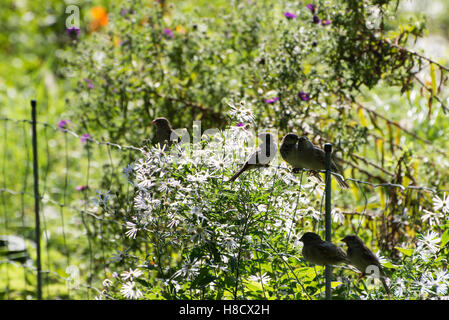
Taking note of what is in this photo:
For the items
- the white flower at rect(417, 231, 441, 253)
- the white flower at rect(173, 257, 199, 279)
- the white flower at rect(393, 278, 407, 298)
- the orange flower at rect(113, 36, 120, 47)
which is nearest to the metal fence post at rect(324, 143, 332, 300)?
the white flower at rect(393, 278, 407, 298)

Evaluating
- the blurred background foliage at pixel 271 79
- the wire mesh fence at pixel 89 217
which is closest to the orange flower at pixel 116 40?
the blurred background foliage at pixel 271 79

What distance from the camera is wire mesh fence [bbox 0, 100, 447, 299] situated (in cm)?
268

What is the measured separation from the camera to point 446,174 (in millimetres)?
3971

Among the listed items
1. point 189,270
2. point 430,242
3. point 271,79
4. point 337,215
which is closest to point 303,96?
point 271,79

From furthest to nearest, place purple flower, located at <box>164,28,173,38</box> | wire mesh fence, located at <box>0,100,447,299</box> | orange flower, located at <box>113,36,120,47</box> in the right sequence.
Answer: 1. orange flower, located at <box>113,36,120,47</box>
2. purple flower, located at <box>164,28,173,38</box>
3. wire mesh fence, located at <box>0,100,447,299</box>

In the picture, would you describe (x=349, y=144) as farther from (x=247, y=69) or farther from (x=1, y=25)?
(x=1, y=25)

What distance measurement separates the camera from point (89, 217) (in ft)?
13.6

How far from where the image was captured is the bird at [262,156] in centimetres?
235

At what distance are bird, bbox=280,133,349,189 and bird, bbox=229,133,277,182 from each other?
0.07 meters

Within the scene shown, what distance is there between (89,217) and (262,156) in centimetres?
212

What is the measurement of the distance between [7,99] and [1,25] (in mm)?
2430

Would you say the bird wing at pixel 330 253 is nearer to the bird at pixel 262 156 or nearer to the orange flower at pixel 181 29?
the bird at pixel 262 156

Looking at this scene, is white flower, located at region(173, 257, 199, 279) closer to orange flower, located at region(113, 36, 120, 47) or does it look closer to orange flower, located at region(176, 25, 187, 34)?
orange flower, located at region(176, 25, 187, 34)
